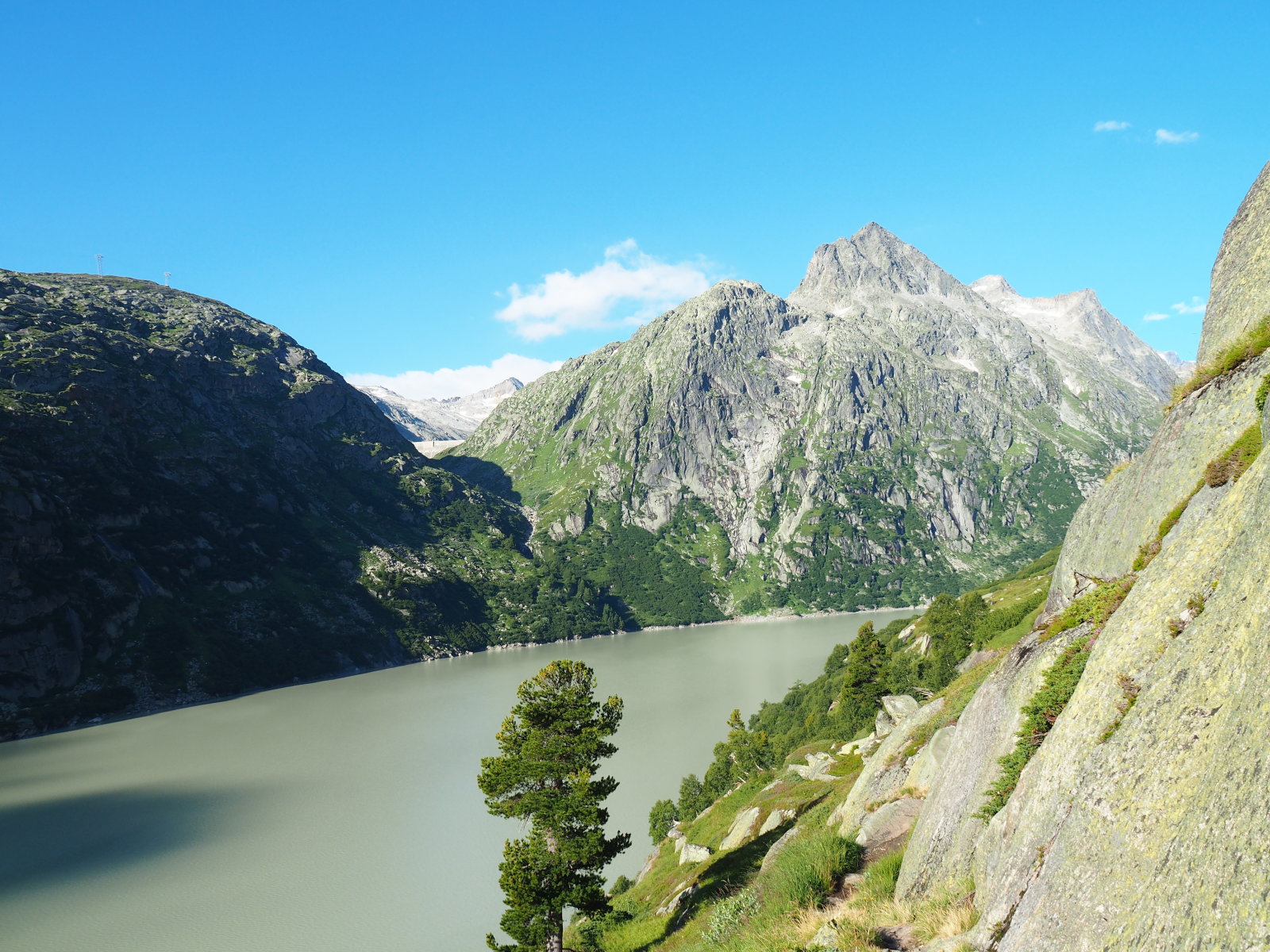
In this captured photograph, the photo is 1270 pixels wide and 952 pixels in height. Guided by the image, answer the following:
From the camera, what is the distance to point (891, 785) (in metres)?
19.5

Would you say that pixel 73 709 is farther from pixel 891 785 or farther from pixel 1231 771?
pixel 1231 771

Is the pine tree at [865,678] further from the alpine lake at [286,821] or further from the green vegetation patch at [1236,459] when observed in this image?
the green vegetation patch at [1236,459]

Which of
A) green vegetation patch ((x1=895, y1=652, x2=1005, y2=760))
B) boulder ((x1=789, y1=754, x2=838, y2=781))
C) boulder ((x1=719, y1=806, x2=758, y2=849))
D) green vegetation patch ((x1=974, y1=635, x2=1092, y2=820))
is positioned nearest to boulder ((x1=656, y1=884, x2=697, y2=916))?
boulder ((x1=719, y1=806, x2=758, y2=849))

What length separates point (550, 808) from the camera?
30094 mm

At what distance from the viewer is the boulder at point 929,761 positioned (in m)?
17.2

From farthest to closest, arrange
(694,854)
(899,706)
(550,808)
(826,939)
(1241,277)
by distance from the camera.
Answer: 1. (899,706)
2. (694,854)
3. (550,808)
4. (1241,277)
5. (826,939)

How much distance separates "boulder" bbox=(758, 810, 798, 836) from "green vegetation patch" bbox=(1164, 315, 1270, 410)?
2708cm

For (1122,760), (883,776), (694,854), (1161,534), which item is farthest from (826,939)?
(694,854)

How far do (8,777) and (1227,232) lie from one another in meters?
155

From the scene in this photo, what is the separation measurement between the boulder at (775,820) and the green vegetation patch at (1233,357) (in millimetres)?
27078

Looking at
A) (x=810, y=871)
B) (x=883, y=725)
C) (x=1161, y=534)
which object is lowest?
(x=883, y=725)

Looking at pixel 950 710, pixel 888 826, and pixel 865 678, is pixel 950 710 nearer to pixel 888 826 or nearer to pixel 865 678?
pixel 888 826

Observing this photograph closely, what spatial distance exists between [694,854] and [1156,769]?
1461 inches

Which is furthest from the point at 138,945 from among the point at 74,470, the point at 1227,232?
the point at 74,470
